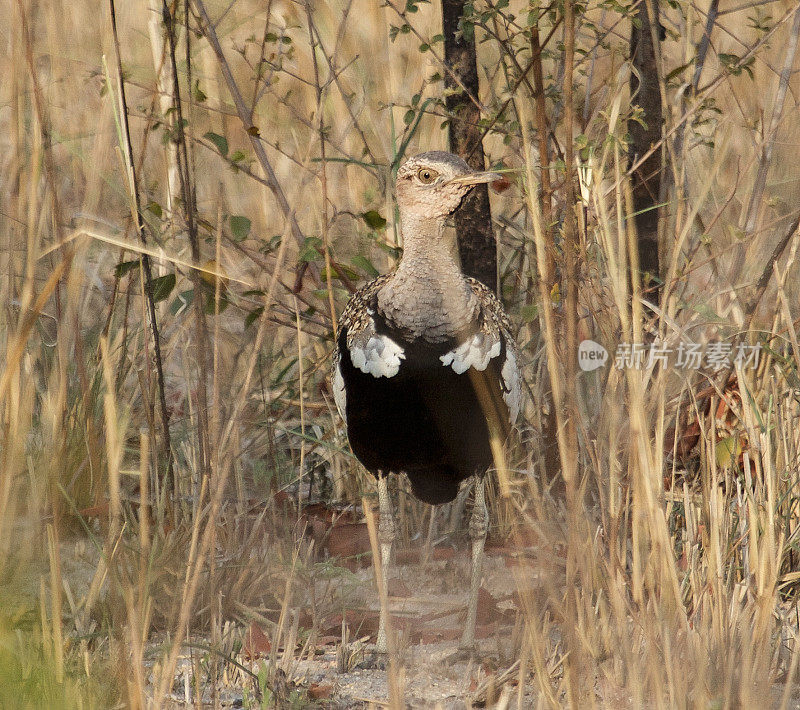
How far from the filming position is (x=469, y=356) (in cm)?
270

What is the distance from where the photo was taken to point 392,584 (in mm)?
3059

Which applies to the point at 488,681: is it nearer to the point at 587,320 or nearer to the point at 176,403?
the point at 587,320

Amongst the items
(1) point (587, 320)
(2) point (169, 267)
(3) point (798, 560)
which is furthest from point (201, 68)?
(3) point (798, 560)

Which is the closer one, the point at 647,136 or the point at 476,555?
the point at 476,555

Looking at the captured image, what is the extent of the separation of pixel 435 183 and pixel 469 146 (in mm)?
584

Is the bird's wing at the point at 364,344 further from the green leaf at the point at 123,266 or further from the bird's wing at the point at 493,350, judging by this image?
the green leaf at the point at 123,266

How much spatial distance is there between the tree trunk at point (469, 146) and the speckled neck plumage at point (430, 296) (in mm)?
537

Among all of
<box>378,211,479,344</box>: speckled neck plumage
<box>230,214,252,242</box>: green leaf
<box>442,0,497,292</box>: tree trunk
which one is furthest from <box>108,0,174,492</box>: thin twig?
<box>442,0,497,292</box>: tree trunk

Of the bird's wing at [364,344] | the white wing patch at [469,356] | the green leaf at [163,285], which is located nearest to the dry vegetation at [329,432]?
the green leaf at [163,285]

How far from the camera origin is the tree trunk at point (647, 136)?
3.11m

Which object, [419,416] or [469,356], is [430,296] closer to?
[469,356]

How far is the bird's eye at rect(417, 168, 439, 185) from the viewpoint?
8.96 feet

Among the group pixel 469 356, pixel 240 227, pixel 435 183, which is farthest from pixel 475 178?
pixel 240 227

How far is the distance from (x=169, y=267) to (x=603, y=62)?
9.50ft
